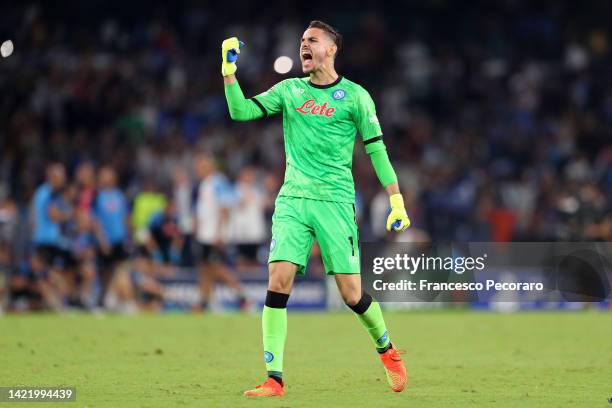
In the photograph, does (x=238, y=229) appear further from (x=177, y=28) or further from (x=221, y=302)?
(x=177, y=28)

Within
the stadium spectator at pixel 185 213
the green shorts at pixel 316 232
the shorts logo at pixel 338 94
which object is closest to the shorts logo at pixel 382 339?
the green shorts at pixel 316 232

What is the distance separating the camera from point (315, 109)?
31.7 feet

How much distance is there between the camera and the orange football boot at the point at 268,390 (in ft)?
30.5

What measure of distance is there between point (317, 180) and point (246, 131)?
16.6 metres

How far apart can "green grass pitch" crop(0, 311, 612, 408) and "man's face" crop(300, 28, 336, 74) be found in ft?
8.62

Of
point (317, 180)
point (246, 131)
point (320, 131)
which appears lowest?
point (317, 180)

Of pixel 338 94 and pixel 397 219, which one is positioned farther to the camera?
pixel 338 94

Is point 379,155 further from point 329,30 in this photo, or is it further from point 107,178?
point 107,178

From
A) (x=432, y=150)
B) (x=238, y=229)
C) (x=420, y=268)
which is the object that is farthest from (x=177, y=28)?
(x=420, y=268)

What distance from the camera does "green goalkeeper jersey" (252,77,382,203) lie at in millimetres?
9641

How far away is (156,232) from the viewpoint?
2208 cm

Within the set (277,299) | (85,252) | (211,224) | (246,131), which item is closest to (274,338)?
(277,299)

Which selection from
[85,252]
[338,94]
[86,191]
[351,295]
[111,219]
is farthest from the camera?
[85,252]

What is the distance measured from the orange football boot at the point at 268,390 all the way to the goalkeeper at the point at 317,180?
0.01 meters
